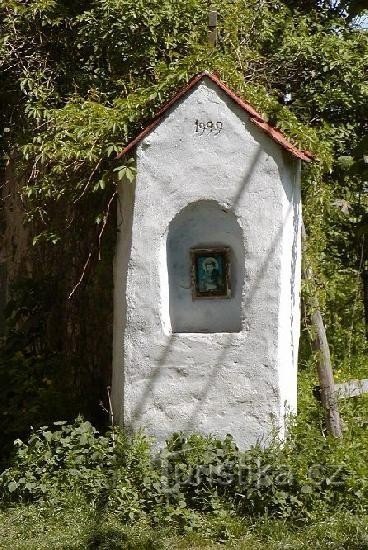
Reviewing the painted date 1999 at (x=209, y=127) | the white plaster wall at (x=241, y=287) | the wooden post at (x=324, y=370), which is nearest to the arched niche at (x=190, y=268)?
the white plaster wall at (x=241, y=287)

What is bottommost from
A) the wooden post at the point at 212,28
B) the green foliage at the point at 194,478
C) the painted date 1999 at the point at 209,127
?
the green foliage at the point at 194,478

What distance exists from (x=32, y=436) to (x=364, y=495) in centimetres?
247

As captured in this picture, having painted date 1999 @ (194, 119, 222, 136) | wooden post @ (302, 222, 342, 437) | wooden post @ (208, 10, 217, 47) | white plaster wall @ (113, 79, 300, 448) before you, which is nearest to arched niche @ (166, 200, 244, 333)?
white plaster wall @ (113, 79, 300, 448)

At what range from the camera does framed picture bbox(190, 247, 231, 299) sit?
6113 mm

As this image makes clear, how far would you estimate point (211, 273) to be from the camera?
20.1 ft

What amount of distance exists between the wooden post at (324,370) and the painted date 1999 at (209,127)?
1.18 meters

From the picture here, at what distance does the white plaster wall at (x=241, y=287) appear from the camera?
5867mm

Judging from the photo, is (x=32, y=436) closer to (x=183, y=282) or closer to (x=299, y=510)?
(x=183, y=282)

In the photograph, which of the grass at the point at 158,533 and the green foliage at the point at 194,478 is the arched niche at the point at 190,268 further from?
the grass at the point at 158,533

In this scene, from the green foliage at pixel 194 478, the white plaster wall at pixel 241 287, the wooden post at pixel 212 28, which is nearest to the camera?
the green foliage at pixel 194 478

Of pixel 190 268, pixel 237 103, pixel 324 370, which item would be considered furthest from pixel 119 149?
pixel 324 370

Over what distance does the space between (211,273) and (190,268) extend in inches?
6.8

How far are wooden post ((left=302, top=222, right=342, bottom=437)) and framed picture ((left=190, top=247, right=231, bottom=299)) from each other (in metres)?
0.84

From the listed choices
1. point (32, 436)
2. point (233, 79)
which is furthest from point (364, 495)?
point (233, 79)
